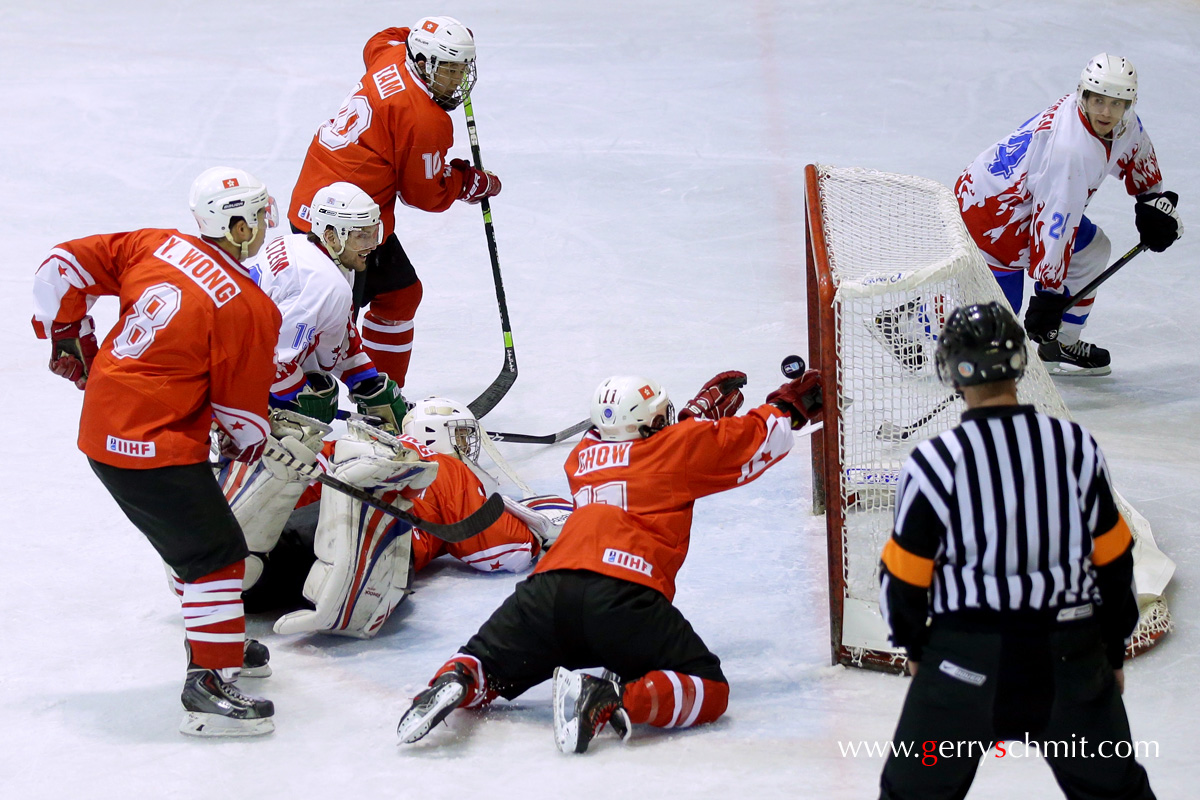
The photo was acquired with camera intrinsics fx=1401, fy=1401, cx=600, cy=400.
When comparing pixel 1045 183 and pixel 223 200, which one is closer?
pixel 223 200

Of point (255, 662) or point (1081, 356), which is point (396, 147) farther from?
point (1081, 356)

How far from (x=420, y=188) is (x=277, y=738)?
209cm

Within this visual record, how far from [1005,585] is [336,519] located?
1734mm

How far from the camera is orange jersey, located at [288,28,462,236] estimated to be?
14.4ft

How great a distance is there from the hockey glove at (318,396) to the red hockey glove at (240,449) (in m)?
0.92

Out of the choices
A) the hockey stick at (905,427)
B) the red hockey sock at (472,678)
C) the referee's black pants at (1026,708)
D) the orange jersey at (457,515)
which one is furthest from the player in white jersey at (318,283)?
the referee's black pants at (1026,708)

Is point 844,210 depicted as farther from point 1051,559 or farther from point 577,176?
point 577,176

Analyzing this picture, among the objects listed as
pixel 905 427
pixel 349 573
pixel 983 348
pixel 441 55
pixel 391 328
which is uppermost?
pixel 441 55

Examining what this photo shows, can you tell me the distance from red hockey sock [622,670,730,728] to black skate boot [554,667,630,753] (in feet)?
0.10

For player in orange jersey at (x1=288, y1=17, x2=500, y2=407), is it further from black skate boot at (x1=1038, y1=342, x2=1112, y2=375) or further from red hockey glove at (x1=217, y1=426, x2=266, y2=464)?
black skate boot at (x1=1038, y1=342, x2=1112, y2=375)

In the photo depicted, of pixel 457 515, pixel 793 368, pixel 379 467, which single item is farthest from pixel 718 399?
pixel 379 467

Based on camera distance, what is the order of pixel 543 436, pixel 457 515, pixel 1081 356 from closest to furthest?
pixel 457 515
pixel 543 436
pixel 1081 356

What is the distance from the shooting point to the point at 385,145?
442cm

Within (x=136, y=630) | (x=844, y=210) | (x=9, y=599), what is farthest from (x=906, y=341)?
(x=9, y=599)
